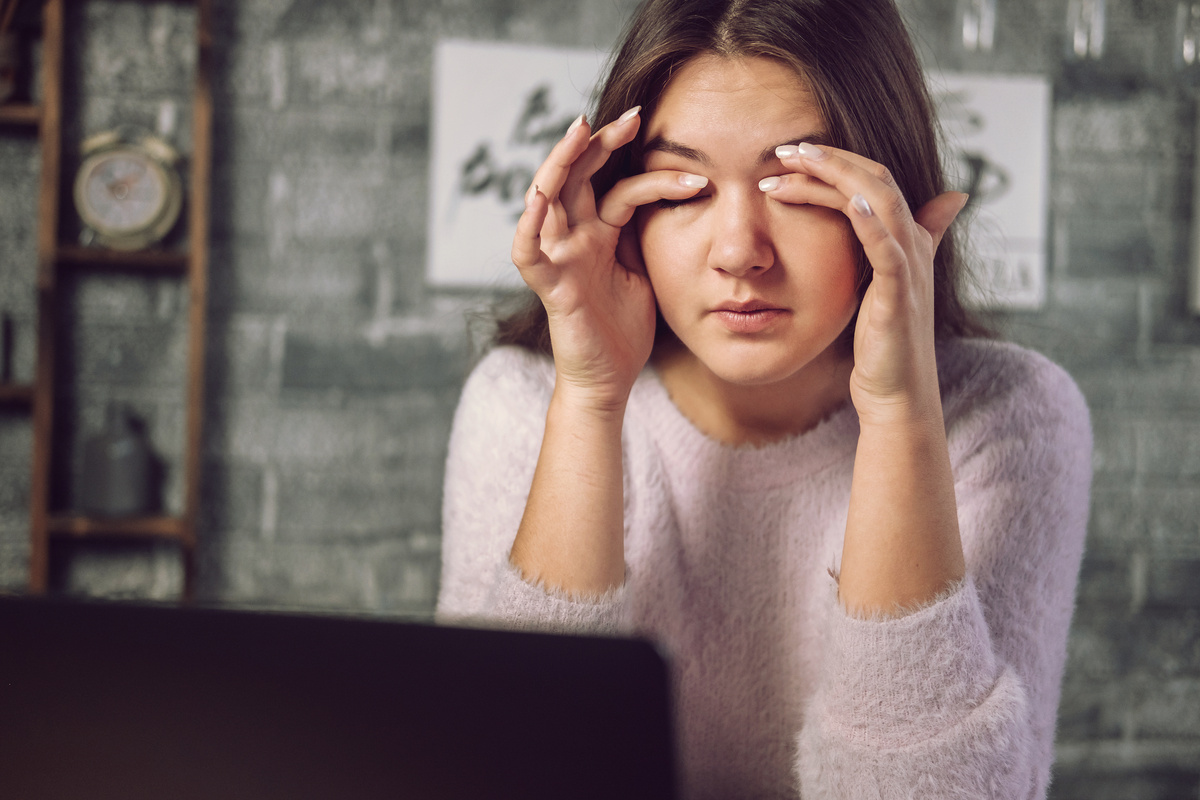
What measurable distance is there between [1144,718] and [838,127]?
7.91 ft

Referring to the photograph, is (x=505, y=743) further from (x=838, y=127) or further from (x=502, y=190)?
(x=502, y=190)

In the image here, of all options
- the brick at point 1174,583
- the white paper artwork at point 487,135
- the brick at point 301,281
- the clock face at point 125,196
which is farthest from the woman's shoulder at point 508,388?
the brick at point 1174,583

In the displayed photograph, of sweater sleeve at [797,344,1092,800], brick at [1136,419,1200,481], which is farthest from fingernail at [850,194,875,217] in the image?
brick at [1136,419,1200,481]

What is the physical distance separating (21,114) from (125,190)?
288 millimetres

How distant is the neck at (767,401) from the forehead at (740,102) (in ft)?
1.00

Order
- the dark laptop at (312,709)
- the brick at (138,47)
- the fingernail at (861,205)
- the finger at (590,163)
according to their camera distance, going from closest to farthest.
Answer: the dark laptop at (312,709)
the fingernail at (861,205)
the finger at (590,163)
the brick at (138,47)

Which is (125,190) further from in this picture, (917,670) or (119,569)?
(917,670)

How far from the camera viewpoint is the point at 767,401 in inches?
40.8

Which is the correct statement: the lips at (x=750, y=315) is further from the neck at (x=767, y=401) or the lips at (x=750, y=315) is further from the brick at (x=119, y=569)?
the brick at (x=119, y=569)

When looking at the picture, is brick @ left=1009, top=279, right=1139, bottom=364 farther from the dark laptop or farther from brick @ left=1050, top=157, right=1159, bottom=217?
the dark laptop

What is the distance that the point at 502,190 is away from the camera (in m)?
2.35

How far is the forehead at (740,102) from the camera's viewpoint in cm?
81

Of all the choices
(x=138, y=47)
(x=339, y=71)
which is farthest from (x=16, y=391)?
(x=339, y=71)

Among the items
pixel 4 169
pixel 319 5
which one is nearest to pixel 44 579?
pixel 4 169
